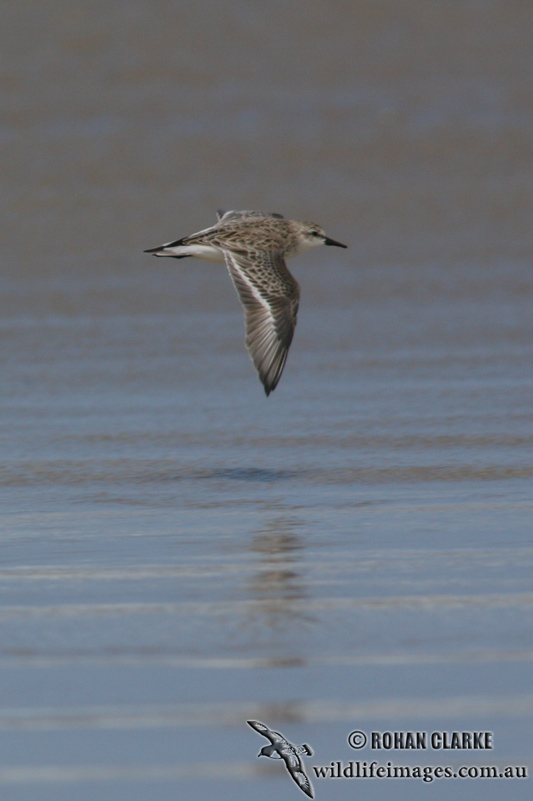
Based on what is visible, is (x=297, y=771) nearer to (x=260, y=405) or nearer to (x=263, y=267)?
(x=263, y=267)

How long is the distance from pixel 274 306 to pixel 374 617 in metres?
2.26

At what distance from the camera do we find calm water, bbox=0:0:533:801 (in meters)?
2.90

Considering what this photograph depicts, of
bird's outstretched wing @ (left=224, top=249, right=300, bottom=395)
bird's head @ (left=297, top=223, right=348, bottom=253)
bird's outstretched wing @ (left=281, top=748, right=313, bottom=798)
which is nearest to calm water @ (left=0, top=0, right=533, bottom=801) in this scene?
bird's outstretched wing @ (left=281, top=748, right=313, bottom=798)

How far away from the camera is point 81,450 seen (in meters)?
5.41

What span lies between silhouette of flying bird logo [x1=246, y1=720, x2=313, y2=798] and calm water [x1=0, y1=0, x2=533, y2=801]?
2 cm

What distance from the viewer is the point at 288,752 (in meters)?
2.73

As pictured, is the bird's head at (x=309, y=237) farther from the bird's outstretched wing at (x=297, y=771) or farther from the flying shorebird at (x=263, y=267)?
the bird's outstretched wing at (x=297, y=771)

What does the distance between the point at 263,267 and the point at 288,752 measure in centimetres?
325

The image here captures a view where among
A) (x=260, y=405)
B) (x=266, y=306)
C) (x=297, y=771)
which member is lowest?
(x=260, y=405)

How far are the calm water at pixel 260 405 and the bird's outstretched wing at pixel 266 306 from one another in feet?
1.14

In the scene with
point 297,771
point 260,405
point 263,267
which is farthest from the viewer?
point 260,405

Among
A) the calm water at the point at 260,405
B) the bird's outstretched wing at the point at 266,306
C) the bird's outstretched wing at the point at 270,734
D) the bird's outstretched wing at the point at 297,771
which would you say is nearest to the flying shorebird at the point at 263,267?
the bird's outstretched wing at the point at 266,306

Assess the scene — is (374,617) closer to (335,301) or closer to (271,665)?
(271,665)

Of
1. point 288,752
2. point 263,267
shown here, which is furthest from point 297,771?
point 263,267
